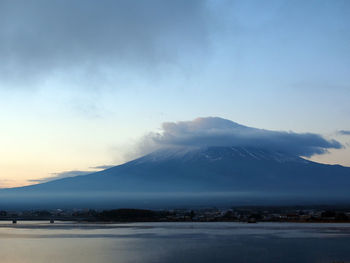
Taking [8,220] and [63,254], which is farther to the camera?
[8,220]

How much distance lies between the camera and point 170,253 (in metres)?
25.5

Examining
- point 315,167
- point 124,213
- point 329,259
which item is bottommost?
point 329,259

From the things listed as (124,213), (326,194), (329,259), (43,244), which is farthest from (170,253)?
(326,194)

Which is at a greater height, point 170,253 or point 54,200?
point 54,200

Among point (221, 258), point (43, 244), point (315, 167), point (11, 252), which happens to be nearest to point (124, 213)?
point (43, 244)

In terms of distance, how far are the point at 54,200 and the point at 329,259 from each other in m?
180

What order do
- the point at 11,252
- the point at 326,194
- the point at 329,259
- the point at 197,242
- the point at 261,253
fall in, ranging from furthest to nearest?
the point at 326,194, the point at 197,242, the point at 11,252, the point at 261,253, the point at 329,259

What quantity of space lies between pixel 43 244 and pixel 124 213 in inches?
1628

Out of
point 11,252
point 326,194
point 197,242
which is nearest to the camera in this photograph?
point 11,252

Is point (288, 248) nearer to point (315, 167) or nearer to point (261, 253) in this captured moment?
point (261, 253)

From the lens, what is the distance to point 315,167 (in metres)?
184

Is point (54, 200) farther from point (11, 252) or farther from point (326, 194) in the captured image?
point (11, 252)

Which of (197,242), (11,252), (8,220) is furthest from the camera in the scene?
(8,220)

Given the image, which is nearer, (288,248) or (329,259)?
(329,259)
